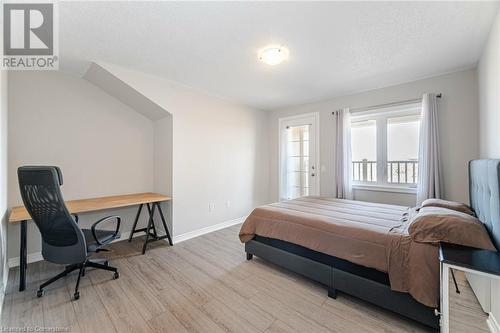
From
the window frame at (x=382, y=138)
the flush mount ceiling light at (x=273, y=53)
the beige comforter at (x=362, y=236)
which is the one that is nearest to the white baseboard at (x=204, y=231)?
the beige comforter at (x=362, y=236)

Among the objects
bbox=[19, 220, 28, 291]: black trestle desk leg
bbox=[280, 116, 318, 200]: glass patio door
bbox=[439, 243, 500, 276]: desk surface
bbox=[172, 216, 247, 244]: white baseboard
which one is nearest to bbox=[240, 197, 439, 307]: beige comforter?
Result: bbox=[439, 243, 500, 276]: desk surface

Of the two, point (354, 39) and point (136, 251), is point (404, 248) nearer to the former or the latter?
point (354, 39)

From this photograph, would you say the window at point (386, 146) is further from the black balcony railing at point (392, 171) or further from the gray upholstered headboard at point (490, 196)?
the gray upholstered headboard at point (490, 196)

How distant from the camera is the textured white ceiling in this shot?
63.9 inches

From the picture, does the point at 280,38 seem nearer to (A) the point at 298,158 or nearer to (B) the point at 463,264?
(B) the point at 463,264

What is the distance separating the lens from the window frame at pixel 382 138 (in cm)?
316

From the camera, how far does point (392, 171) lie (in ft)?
10.8

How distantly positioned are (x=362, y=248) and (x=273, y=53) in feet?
6.78

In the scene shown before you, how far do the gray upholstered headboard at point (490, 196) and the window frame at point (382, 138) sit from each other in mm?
1453

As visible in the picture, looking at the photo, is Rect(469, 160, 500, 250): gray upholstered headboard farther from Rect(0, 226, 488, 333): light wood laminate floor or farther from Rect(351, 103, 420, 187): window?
Rect(351, 103, 420, 187): window

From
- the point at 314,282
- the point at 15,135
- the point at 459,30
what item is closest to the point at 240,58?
the point at 459,30

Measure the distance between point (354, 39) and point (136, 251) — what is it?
12.1 ft

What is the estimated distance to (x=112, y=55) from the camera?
233 centimetres
